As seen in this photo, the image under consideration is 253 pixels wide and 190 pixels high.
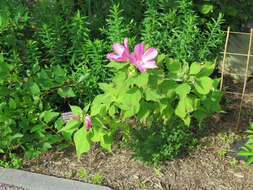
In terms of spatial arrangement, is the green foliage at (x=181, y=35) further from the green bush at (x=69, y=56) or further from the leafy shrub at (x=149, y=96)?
the leafy shrub at (x=149, y=96)

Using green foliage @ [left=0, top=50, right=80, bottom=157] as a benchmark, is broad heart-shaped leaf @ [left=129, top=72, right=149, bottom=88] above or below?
above

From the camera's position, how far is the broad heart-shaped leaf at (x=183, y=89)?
96.3 inches

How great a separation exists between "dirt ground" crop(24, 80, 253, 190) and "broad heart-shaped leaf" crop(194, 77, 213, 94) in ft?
2.65

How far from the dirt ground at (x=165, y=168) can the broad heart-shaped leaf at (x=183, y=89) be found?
2.65 feet

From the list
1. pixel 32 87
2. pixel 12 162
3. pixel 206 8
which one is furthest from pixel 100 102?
pixel 206 8

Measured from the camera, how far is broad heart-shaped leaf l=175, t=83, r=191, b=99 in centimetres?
245

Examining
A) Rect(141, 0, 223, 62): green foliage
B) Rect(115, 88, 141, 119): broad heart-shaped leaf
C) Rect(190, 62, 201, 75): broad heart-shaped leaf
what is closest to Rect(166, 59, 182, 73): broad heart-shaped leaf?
Rect(190, 62, 201, 75): broad heart-shaped leaf

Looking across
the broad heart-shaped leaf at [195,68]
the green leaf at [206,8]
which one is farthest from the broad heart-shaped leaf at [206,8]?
the broad heart-shaped leaf at [195,68]

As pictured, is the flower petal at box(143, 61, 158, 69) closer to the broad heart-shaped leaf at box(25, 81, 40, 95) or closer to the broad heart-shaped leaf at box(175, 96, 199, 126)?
the broad heart-shaped leaf at box(175, 96, 199, 126)

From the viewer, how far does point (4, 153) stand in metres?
3.28

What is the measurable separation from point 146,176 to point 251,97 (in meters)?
1.74

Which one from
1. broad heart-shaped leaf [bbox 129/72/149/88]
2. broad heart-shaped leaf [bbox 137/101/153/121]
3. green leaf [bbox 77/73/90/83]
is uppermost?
broad heart-shaped leaf [bbox 129/72/149/88]

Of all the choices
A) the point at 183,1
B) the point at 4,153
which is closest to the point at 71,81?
the point at 4,153

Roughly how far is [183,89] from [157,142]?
0.67m
